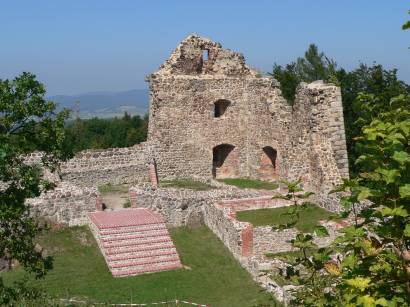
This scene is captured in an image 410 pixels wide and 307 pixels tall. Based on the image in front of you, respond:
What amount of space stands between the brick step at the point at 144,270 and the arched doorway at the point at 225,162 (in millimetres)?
9918

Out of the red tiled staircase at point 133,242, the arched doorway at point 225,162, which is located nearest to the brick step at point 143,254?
the red tiled staircase at point 133,242

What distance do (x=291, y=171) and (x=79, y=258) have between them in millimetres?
7557

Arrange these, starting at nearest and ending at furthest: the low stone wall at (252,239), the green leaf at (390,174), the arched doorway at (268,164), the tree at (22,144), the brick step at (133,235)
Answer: the green leaf at (390,174) → the tree at (22,144) → the low stone wall at (252,239) → the brick step at (133,235) → the arched doorway at (268,164)

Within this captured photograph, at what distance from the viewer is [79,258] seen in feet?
49.4

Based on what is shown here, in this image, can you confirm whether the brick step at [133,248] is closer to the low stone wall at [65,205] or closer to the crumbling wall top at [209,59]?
the low stone wall at [65,205]

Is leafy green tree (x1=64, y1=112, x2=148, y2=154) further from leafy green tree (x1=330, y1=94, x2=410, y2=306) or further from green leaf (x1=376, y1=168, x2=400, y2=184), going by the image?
green leaf (x1=376, y1=168, x2=400, y2=184)

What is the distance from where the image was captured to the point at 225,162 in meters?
24.6

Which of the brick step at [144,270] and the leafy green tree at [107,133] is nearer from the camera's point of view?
the brick step at [144,270]

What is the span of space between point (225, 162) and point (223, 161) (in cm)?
13

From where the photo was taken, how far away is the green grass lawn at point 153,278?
12883 millimetres

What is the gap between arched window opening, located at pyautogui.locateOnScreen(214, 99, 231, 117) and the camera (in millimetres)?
24156

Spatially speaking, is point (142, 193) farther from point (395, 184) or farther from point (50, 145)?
point (395, 184)

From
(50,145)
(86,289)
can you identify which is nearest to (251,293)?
(86,289)

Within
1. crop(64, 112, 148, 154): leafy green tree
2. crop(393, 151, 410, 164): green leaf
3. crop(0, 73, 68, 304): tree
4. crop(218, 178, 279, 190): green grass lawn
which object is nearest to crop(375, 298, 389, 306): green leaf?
crop(393, 151, 410, 164): green leaf
